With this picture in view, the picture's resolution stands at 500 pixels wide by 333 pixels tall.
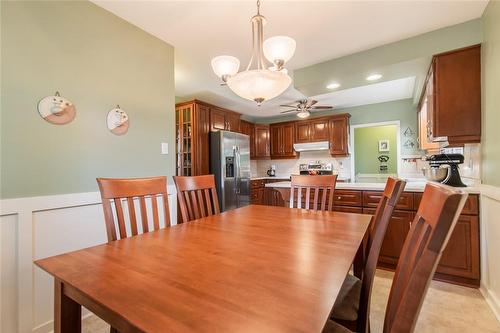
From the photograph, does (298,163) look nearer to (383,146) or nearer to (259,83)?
(383,146)

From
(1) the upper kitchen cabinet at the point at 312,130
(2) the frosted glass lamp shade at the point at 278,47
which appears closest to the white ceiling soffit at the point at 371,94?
(1) the upper kitchen cabinet at the point at 312,130

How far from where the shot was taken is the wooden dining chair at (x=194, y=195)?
1.70 meters

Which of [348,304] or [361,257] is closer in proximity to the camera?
[348,304]

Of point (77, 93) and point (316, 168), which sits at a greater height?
point (77, 93)

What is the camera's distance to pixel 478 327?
1611 mm

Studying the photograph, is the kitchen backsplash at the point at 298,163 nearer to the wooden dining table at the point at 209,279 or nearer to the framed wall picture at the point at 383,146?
the framed wall picture at the point at 383,146

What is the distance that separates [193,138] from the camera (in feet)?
12.8

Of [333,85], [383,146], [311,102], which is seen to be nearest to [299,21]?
[333,85]

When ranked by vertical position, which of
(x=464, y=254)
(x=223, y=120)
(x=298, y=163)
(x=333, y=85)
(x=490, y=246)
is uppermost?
(x=333, y=85)

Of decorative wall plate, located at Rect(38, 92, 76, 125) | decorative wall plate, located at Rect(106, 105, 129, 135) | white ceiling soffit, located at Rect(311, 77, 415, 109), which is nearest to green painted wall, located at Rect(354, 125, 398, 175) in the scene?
white ceiling soffit, located at Rect(311, 77, 415, 109)

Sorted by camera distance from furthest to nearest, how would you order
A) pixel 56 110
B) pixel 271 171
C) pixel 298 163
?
pixel 271 171 → pixel 298 163 → pixel 56 110

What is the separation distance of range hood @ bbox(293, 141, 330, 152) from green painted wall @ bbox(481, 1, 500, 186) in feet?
9.77

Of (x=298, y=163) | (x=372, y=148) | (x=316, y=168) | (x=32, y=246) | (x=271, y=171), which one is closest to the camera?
(x=32, y=246)

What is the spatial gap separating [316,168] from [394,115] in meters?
1.83
